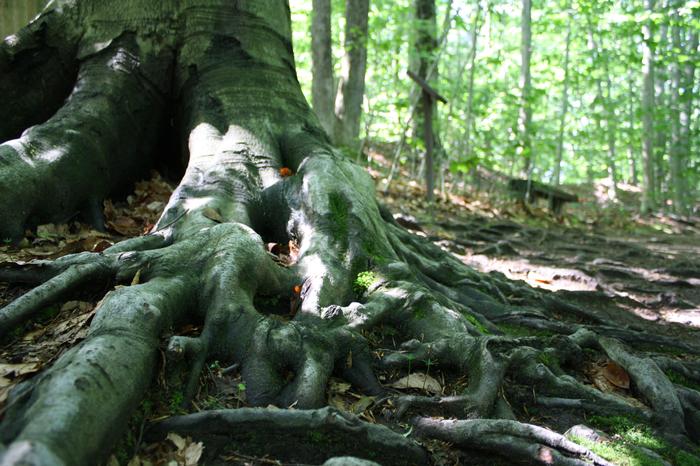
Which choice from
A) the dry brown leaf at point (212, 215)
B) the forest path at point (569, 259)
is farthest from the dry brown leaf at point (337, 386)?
the forest path at point (569, 259)

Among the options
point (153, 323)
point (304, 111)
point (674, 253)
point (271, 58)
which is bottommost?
point (674, 253)

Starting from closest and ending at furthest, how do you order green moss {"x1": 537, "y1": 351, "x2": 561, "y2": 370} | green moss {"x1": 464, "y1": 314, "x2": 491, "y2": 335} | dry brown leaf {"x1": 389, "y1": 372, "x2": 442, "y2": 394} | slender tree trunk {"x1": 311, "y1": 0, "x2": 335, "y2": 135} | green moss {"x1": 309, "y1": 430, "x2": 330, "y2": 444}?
green moss {"x1": 309, "y1": 430, "x2": 330, "y2": 444}, dry brown leaf {"x1": 389, "y1": 372, "x2": 442, "y2": 394}, green moss {"x1": 537, "y1": 351, "x2": 561, "y2": 370}, green moss {"x1": 464, "y1": 314, "x2": 491, "y2": 335}, slender tree trunk {"x1": 311, "y1": 0, "x2": 335, "y2": 135}

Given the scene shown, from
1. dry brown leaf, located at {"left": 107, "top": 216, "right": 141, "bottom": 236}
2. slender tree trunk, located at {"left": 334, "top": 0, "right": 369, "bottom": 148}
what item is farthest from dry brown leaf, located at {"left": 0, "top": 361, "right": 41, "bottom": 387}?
slender tree trunk, located at {"left": 334, "top": 0, "right": 369, "bottom": 148}

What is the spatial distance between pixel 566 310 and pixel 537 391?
2130mm

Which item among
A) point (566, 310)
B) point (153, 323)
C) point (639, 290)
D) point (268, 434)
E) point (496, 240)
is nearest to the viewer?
point (268, 434)

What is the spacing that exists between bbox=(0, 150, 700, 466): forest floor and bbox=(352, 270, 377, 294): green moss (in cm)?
64

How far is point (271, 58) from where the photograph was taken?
5023 millimetres

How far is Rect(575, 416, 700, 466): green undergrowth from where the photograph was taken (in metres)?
2.35

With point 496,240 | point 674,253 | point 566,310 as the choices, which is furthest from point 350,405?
point 674,253

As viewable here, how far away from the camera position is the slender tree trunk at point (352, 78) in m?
11.3

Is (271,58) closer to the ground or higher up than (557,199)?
higher up

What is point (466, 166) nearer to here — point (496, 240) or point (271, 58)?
point (496, 240)

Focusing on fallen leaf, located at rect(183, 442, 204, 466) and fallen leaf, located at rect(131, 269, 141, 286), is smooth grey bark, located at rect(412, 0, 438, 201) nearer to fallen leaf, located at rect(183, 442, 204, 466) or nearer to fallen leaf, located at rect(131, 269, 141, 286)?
fallen leaf, located at rect(131, 269, 141, 286)

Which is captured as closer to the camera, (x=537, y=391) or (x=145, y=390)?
(x=145, y=390)
